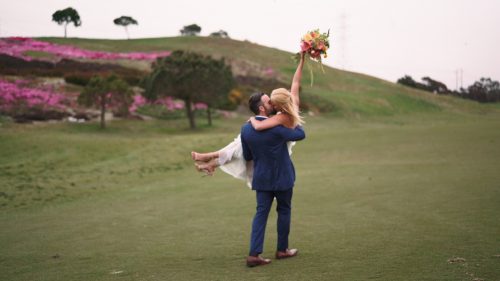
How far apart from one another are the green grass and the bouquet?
9.70 feet

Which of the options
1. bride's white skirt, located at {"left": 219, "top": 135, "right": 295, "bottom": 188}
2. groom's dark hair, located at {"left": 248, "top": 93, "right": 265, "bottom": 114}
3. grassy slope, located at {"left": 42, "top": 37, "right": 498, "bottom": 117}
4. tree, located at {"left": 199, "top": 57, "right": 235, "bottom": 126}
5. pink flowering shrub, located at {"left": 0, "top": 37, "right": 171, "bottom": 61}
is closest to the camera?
groom's dark hair, located at {"left": 248, "top": 93, "right": 265, "bottom": 114}

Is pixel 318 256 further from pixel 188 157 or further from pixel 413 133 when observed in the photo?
pixel 413 133

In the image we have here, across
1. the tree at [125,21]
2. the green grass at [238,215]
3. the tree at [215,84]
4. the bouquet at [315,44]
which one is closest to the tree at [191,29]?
the tree at [125,21]

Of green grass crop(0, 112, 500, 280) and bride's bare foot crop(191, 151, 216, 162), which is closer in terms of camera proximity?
green grass crop(0, 112, 500, 280)

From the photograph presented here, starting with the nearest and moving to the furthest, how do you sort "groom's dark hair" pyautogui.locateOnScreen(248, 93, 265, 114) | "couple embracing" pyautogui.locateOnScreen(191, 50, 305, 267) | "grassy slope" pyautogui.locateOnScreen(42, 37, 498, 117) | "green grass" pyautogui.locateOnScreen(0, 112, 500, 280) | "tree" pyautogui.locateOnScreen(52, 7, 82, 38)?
1. "green grass" pyautogui.locateOnScreen(0, 112, 500, 280)
2. "couple embracing" pyautogui.locateOnScreen(191, 50, 305, 267)
3. "groom's dark hair" pyautogui.locateOnScreen(248, 93, 265, 114)
4. "grassy slope" pyautogui.locateOnScreen(42, 37, 498, 117)
5. "tree" pyautogui.locateOnScreen(52, 7, 82, 38)

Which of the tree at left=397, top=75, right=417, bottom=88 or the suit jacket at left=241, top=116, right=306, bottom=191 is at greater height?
the tree at left=397, top=75, right=417, bottom=88

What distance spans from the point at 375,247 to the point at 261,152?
216 centimetres

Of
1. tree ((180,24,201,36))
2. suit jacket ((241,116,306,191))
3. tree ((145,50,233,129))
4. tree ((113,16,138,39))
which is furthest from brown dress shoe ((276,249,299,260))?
tree ((180,24,201,36))

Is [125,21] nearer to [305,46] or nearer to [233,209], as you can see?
[233,209]

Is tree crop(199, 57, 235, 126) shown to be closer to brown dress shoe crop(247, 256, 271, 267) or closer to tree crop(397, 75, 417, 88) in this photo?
brown dress shoe crop(247, 256, 271, 267)

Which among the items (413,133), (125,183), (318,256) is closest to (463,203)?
(318,256)

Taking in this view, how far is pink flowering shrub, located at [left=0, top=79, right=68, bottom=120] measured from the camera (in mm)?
37625

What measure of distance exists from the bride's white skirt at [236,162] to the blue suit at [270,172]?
364 mm

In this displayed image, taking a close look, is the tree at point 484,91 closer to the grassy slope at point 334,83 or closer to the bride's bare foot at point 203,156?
the grassy slope at point 334,83
